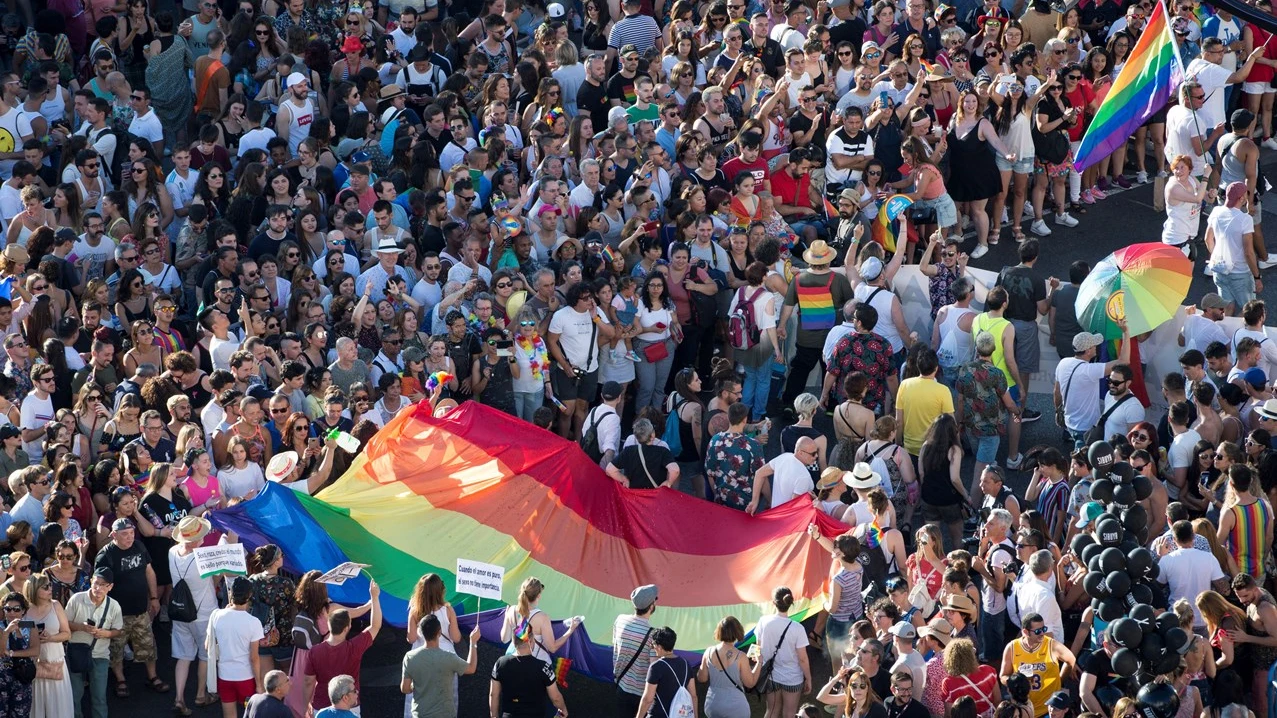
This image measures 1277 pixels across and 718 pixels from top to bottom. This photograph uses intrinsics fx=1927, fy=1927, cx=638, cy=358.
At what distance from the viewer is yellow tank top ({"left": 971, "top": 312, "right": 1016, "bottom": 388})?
14742 millimetres

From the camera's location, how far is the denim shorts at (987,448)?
1452cm

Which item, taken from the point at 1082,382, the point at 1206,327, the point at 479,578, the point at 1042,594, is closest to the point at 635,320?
the point at 1082,382

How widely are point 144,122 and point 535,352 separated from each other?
5.30 metres

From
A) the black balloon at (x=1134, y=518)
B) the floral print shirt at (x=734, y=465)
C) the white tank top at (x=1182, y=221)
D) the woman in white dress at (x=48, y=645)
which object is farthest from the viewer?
the white tank top at (x=1182, y=221)

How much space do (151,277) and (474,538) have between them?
4218mm

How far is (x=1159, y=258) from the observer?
14891 millimetres

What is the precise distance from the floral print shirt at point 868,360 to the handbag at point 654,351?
1.45 metres

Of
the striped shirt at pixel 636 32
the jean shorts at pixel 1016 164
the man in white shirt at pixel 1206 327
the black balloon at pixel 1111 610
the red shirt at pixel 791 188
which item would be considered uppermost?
the striped shirt at pixel 636 32

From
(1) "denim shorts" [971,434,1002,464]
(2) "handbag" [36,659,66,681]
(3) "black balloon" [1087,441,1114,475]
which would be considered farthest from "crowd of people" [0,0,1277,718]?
(3) "black balloon" [1087,441,1114,475]

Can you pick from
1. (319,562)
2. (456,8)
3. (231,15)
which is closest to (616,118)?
(456,8)

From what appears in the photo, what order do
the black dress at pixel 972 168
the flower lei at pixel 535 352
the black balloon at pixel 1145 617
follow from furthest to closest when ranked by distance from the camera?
the black dress at pixel 972 168, the flower lei at pixel 535 352, the black balloon at pixel 1145 617

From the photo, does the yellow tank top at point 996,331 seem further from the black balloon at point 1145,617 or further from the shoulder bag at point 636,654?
the shoulder bag at point 636,654

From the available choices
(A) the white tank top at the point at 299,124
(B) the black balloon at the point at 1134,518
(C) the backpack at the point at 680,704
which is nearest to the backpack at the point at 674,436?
(C) the backpack at the point at 680,704

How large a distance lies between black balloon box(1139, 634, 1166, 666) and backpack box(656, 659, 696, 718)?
263cm
